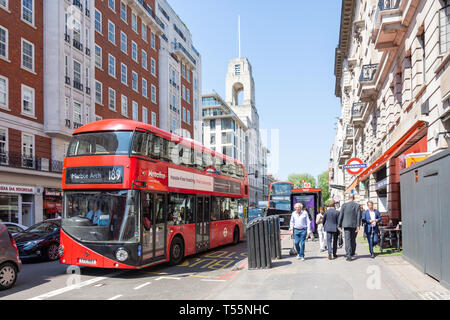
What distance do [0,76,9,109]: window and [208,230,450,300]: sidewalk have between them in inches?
768

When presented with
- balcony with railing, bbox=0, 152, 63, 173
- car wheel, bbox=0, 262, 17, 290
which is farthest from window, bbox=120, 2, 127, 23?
car wheel, bbox=0, 262, 17, 290

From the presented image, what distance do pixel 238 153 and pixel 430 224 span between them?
83957mm

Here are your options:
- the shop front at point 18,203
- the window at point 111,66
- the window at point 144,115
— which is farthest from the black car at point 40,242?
the window at point 144,115

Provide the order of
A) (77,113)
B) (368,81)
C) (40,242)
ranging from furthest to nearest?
(77,113), (368,81), (40,242)

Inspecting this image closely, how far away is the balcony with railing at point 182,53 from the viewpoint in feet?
161

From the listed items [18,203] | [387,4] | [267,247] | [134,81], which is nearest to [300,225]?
[267,247]

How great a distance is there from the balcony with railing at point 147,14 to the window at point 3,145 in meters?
20.0

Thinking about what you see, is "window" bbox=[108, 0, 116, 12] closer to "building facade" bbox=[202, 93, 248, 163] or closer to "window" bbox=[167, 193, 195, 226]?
"window" bbox=[167, 193, 195, 226]

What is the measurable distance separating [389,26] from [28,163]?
69.5 ft

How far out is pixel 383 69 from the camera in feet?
61.9

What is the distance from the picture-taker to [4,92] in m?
23.1

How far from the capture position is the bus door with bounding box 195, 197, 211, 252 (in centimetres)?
1376

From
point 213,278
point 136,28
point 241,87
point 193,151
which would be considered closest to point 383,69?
point 193,151

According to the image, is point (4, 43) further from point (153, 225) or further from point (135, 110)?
point (153, 225)
